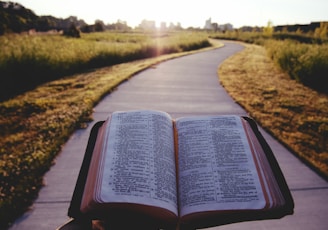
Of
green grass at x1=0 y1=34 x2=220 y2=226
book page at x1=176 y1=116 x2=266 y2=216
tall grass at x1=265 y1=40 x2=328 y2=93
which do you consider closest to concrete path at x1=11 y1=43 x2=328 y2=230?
green grass at x1=0 y1=34 x2=220 y2=226

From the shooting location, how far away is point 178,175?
1354 millimetres

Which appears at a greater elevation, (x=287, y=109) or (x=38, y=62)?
(x=38, y=62)

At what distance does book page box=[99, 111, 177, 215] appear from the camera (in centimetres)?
113

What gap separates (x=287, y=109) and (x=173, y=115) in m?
2.06

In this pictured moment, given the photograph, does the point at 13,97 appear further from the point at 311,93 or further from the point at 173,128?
the point at 311,93

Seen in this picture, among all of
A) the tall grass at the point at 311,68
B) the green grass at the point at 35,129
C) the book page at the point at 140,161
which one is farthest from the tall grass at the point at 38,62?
the tall grass at the point at 311,68

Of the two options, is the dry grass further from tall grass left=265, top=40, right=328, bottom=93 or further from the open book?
the open book

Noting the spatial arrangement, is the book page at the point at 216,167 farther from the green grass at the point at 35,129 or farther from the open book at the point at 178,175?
the green grass at the point at 35,129

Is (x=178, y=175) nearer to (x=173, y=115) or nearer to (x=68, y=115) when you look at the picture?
(x=173, y=115)

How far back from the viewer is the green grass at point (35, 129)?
2.64 meters

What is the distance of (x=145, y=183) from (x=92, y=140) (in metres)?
0.44

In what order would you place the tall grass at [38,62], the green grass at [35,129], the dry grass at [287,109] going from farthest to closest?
the tall grass at [38,62], the dry grass at [287,109], the green grass at [35,129]

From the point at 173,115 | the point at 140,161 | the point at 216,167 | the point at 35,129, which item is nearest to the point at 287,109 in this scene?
the point at 173,115

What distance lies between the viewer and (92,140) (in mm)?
1481
